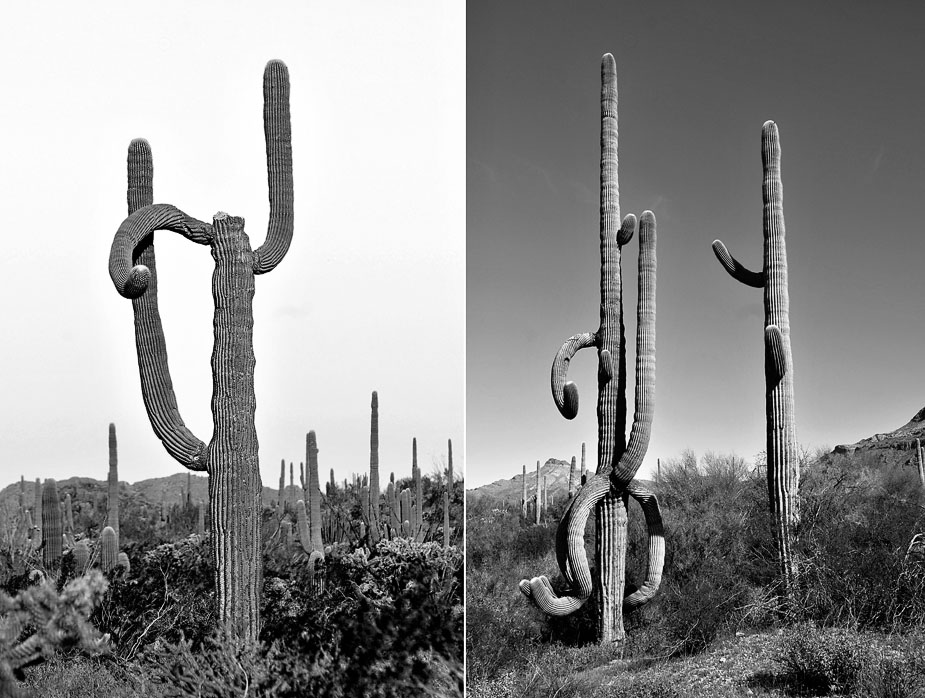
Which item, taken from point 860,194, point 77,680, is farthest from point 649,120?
point 77,680

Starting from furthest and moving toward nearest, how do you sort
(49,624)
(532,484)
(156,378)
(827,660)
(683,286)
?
(532,484) < (683,286) < (156,378) < (827,660) < (49,624)

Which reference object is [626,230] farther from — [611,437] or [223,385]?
[223,385]

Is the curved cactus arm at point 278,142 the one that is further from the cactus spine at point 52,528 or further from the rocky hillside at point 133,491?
the rocky hillside at point 133,491

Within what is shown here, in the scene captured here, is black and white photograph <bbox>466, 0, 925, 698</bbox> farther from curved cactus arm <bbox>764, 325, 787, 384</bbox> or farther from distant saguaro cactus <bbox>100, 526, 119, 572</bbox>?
distant saguaro cactus <bbox>100, 526, 119, 572</bbox>

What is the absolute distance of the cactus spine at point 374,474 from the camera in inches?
367

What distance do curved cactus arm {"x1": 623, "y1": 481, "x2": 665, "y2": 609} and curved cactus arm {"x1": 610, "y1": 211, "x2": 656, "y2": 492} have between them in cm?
15

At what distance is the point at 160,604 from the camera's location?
20.5 feet

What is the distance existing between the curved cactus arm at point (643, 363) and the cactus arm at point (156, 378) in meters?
3.05

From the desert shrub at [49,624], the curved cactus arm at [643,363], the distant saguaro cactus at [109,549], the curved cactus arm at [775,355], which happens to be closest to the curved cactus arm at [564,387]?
the curved cactus arm at [643,363]

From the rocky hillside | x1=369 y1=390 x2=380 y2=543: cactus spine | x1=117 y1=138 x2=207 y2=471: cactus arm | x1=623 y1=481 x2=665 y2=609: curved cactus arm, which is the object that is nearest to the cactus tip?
x1=623 y1=481 x2=665 y2=609: curved cactus arm

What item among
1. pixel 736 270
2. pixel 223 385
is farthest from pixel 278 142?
pixel 736 270

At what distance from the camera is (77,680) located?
5254 millimetres

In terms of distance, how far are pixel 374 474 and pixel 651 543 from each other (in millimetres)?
4252

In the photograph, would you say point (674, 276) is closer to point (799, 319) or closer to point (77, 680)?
point (799, 319)
